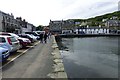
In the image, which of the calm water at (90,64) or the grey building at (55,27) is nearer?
the calm water at (90,64)

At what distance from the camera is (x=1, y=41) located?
1454cm

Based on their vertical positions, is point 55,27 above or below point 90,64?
above

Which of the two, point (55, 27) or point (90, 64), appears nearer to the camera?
point (90, 64)

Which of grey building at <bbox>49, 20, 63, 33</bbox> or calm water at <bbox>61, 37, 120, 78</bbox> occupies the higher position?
grey building at <bbox>49, 20, 63, 33</bbox>

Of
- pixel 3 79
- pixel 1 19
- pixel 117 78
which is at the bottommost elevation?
pixel 117 78

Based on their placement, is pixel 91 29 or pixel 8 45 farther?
pixel 91 29

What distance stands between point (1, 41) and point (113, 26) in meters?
167

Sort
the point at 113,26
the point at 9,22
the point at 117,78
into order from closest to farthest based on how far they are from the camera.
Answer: the point at 117,78 < the point at 9,22 < the point at 113,26

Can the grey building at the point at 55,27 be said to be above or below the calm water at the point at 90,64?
above

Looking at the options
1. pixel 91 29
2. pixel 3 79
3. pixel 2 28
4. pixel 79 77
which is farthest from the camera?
pixel 91 29

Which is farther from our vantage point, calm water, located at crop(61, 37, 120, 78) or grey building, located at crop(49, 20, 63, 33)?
grey building, located at crop(49, 20, 63, 33)

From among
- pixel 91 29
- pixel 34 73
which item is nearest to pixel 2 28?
pixel 34 73

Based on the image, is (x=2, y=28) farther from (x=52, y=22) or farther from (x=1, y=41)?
(x=52, y=22)

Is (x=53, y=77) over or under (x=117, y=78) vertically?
over
